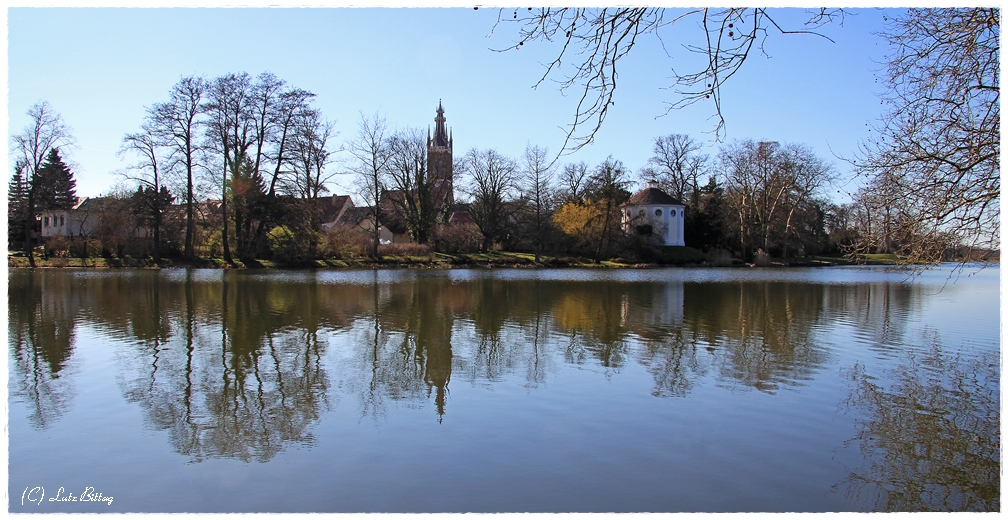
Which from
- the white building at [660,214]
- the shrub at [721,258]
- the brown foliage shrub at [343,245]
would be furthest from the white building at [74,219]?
the shrub at [721,258]

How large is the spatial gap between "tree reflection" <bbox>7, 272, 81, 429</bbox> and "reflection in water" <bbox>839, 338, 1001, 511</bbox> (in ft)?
22.8

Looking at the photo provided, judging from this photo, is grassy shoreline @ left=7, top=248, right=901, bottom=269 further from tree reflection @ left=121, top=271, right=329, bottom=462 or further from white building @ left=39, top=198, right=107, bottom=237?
tree reflection @ left=121, top=271, right=329, bottom=462

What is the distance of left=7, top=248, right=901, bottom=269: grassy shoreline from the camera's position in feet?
111

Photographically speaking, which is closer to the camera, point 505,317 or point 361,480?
point 361,480

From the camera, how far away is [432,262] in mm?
40562

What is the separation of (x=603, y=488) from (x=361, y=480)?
5.57ft

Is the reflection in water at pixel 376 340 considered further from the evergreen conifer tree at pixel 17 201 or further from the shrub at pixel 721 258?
the shrub at pixel 721 258

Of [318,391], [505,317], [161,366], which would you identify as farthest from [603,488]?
[505,317]

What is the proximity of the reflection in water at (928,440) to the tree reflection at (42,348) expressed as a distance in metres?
6.95

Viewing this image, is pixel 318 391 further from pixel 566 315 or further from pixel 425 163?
pixel 425 163

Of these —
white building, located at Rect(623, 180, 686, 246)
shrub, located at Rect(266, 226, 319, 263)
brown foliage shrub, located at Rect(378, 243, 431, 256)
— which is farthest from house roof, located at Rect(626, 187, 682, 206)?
shrub, located at Rect(266, 226, 319, 263)

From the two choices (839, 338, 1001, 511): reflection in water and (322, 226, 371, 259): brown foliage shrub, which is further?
(322, 226, 371, 259): brown foliage shrub

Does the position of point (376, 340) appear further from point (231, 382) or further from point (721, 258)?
point (721, 258)

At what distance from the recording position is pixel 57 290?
19828mm
